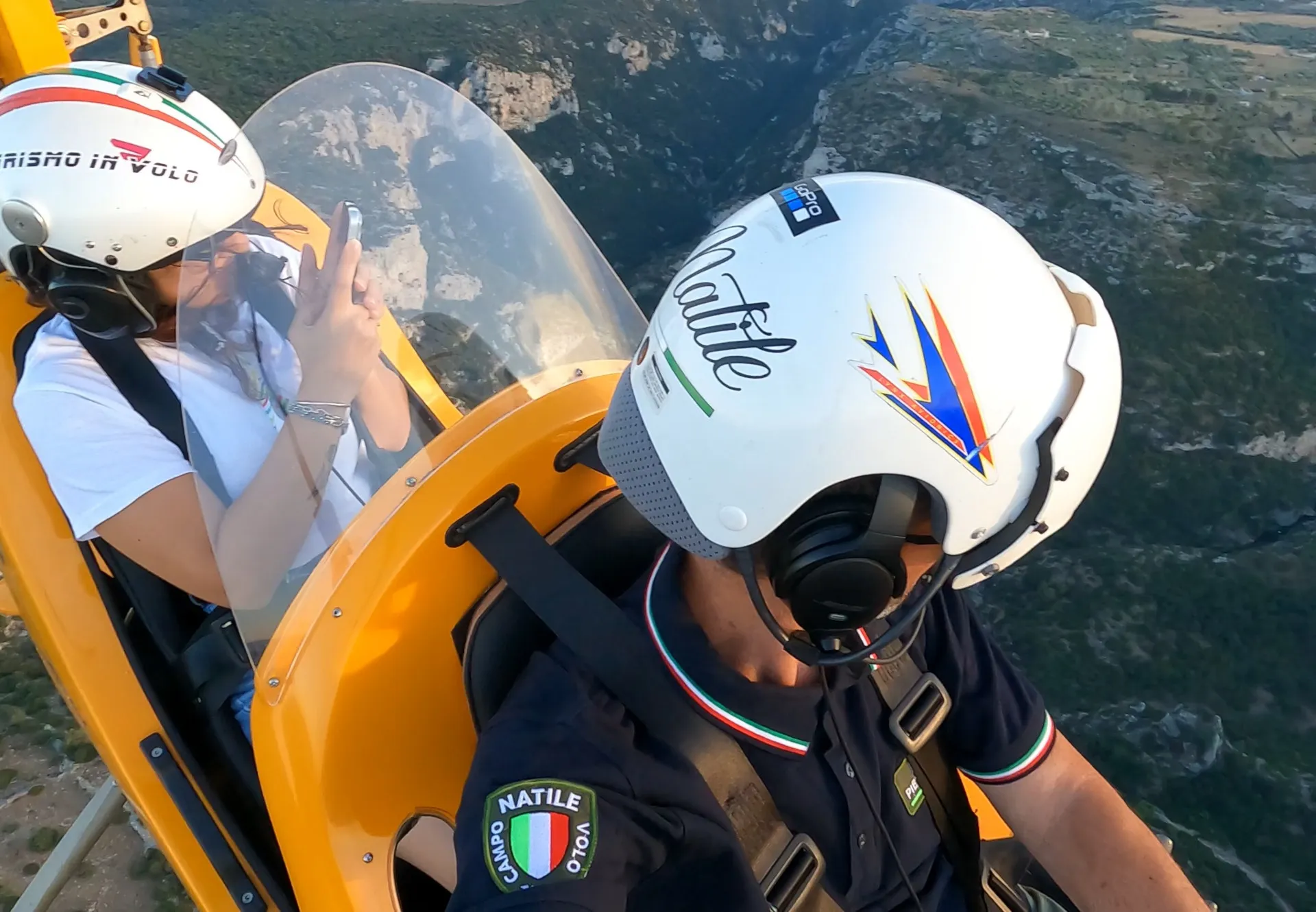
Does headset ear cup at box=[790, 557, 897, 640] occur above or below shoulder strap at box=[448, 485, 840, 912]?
above

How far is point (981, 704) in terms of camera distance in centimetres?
182

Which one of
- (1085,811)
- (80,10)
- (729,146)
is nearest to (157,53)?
(80,10)

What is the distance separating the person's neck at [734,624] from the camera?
150 centimetres

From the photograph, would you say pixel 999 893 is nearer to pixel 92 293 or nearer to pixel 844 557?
pixel 844 557

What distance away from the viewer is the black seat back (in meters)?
1.57

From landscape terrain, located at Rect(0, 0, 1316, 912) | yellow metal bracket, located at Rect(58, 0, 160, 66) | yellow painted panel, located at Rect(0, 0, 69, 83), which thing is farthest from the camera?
landscape terrain, located at Rect(0, 0, 1316, 912)

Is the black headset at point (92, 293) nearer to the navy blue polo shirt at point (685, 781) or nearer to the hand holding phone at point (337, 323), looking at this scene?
the hand holding phone at point (337, 323)

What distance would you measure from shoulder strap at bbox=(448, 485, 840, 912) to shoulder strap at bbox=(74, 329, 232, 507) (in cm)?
97

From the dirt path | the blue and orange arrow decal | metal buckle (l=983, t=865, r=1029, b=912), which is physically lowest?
the dirt path

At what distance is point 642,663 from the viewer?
1.45 meters

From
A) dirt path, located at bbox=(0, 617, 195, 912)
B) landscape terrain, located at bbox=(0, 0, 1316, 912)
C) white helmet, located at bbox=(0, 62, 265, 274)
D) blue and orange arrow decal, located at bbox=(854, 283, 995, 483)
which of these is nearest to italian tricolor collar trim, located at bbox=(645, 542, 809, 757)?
blue and orange arrow decal, located at bbox=(854, 283, 995, 483)

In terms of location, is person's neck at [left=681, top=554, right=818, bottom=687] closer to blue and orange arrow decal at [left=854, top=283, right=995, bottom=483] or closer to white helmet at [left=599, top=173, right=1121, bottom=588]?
white helmet at [left=599, top=173, right=1121, bottom=588]

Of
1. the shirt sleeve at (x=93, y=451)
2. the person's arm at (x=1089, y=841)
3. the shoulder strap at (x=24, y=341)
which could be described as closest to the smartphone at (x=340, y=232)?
the shirt sleeve at (x=93, y=451)

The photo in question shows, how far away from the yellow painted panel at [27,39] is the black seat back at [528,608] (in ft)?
7.14
